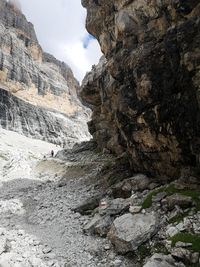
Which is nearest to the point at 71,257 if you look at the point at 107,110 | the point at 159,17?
the point at 159,17

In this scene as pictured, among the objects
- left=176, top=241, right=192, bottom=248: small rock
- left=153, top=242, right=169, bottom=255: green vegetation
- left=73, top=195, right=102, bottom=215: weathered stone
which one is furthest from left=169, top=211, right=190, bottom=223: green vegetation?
left=73, top=195, right=102, bottom=215: weathered stone

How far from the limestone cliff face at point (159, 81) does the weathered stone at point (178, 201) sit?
359 cm

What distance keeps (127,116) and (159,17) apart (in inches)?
335

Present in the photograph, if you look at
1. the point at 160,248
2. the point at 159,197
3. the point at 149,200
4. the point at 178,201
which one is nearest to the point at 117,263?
the point at 160,248

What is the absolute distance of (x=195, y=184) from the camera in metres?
23.7

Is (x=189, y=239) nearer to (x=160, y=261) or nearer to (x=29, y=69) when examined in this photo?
(x=160, y=261)

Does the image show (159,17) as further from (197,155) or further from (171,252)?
(171,252)

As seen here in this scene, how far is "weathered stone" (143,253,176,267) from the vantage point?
666 inches

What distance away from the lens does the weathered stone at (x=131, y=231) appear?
19883 mm

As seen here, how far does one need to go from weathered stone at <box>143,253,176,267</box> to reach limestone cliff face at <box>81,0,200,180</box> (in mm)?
8805

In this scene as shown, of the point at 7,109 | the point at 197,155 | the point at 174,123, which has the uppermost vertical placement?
the point at 7,109

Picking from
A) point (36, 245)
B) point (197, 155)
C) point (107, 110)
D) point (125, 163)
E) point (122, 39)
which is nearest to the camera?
point (36, 245)

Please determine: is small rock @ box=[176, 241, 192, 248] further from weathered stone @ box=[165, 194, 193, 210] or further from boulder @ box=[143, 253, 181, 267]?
weathered stone @ box=[165, 194, 193, 210]

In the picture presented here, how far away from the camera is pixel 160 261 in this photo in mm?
17188
